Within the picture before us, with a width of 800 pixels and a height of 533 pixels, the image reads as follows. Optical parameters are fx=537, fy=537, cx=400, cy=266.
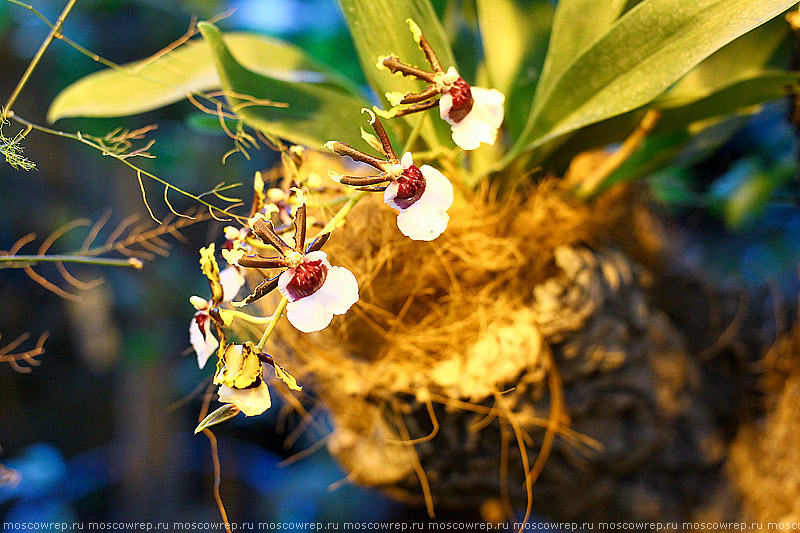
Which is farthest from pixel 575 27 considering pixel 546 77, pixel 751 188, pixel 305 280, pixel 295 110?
pixel 751 188

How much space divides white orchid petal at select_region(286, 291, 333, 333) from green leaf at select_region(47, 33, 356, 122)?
1.17ft

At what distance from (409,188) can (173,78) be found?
0.42m

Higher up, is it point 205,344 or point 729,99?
point 205,344

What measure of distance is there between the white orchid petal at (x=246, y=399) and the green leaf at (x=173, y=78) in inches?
14.8

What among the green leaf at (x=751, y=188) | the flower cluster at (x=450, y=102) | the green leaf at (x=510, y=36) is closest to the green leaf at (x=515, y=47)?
the green leaf at (x=510, y=36)

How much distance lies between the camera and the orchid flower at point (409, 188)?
0.32m

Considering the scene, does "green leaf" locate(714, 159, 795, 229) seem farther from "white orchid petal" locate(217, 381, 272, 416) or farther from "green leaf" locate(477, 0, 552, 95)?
"white orchid petal" locate(217, 381, 272, 416)

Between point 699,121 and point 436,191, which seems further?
point 699,121

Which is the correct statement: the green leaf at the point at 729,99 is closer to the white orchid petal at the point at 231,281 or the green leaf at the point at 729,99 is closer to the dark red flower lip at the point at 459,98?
the dark red flower lip at the point at 459,98

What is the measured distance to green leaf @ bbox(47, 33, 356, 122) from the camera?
589 mm

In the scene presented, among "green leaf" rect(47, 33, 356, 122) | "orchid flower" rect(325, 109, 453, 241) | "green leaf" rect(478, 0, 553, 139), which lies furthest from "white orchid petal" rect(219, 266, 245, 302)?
"green leaf" rect(478, 0, 553, 139)

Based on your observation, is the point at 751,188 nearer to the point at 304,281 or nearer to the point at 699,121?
the point at 699,121

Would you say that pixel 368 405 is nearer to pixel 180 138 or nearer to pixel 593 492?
pixel 593 492

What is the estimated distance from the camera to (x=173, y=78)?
61 cm
